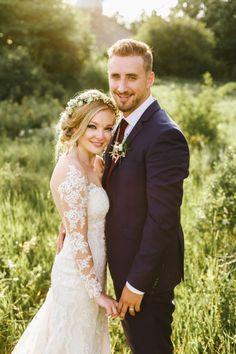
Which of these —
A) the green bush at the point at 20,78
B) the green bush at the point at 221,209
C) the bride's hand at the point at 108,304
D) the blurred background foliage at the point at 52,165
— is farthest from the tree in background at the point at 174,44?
the bride's hand at the point at 108,304

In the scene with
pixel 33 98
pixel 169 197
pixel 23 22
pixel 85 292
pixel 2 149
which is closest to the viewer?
pixel 169 197

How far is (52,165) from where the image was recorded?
28.6 feet

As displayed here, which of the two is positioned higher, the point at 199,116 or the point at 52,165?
the point at 199,116

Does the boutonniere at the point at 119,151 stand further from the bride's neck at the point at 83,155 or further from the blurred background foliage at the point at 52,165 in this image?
the blurred background foliage at the point at 52,165

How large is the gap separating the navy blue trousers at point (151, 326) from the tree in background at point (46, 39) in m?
18.9

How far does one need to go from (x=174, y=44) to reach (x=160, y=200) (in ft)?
117

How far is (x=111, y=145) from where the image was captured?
290cm

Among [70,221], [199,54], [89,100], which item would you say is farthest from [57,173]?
[199,54]

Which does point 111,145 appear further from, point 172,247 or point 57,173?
point 172,247

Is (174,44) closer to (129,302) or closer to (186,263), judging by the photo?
(186,263)

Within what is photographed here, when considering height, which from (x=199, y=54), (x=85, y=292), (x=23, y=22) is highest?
(x=199, y=54)

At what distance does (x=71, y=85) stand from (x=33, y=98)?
21.4 ft

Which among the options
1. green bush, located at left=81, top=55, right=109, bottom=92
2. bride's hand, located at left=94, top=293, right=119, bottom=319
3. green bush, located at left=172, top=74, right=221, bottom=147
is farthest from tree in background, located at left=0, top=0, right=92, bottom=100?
bride's hand, located at left=94, top=293, right=119, bottom=319

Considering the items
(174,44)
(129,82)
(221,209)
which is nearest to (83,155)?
(129,82)
